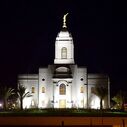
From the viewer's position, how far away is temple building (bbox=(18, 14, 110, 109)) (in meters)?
87.8

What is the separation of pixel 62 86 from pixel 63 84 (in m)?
0.38

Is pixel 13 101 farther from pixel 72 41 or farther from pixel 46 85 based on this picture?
pixel 72 41

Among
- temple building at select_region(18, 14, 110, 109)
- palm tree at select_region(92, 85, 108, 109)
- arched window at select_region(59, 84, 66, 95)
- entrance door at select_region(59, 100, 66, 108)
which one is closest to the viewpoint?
palm tree at select_region(92, 85, 108, 109)

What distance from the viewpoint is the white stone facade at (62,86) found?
8781 centimetres

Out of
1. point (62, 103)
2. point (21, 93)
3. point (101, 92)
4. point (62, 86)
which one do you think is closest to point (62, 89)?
point (62, 86)

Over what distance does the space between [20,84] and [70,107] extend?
9315 mm

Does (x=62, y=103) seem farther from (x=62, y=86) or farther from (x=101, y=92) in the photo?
(x=101, y=92)

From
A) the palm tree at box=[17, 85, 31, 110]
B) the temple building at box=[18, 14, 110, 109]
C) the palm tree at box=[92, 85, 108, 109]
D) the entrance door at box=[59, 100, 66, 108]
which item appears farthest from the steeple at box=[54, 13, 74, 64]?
the palm tree at box=[17, 85, 31, 110]

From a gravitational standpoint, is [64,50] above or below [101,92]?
above

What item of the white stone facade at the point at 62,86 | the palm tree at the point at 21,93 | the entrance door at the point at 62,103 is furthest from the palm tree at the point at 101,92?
the palm tree at the point at 21,93

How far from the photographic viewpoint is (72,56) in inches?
3551

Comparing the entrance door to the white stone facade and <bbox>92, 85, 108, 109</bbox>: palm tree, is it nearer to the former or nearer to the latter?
the white stone facade

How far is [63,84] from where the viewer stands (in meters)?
88.1

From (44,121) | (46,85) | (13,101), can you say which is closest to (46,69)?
(46,85)
